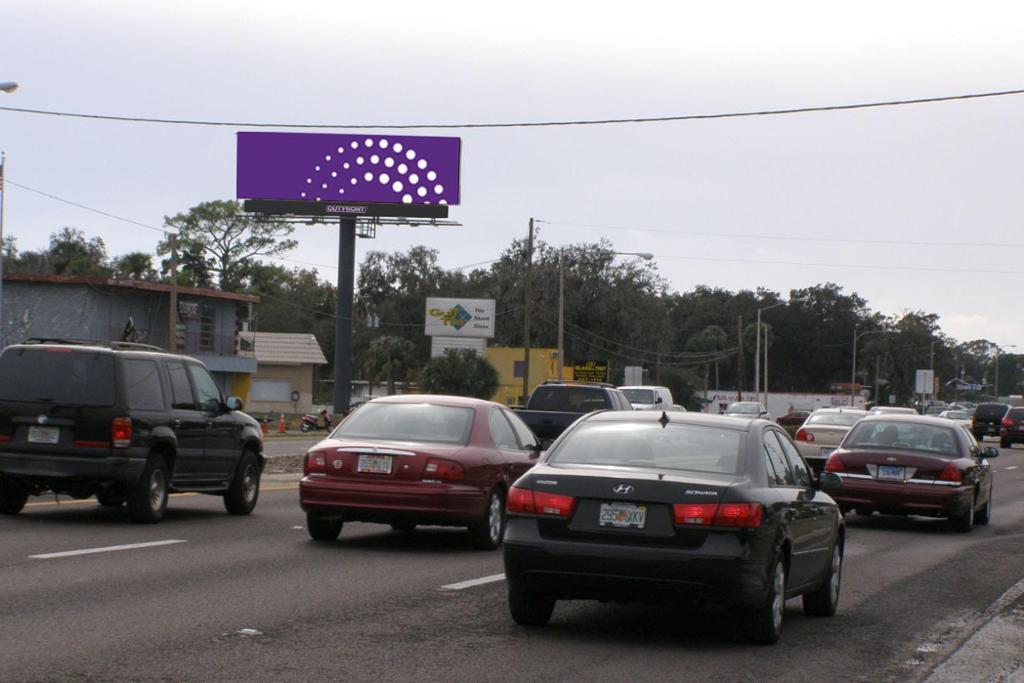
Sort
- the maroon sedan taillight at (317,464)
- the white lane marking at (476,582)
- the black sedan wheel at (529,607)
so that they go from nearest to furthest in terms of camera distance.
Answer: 1. the black sedan wheel at (529,607)
2. the white lane marking at (476,582)
3. the maroon sedan taillight at (317,464)

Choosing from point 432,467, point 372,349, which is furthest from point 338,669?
point 372,349

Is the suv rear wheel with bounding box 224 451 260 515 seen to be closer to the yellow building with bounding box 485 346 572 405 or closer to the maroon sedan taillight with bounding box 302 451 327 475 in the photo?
the maroon sedan taillight with bounding box 302 451 327 475

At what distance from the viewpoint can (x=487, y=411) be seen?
15672 millimetres

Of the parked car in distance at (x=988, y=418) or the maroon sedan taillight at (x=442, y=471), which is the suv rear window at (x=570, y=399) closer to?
the maroon sedan taillight at (x=442, y=471)

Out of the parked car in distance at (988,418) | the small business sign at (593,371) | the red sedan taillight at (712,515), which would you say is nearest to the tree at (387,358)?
the small business sign at (593,371)

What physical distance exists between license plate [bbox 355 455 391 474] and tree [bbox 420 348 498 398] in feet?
212

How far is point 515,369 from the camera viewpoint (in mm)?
91562

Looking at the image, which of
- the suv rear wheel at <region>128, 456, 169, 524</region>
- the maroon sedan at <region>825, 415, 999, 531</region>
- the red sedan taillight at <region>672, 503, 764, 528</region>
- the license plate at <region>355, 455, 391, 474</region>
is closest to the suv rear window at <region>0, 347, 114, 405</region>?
the suv rear wheel at <region>128, 456, 169, 524</region>

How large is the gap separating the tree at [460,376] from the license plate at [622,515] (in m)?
70.1

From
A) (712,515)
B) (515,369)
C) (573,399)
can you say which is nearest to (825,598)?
(712,515)

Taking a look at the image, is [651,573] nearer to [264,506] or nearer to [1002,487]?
[264,506]

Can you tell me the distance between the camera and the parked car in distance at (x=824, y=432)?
29469mm

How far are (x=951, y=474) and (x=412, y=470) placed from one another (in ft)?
26.8

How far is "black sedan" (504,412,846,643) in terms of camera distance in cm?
902
